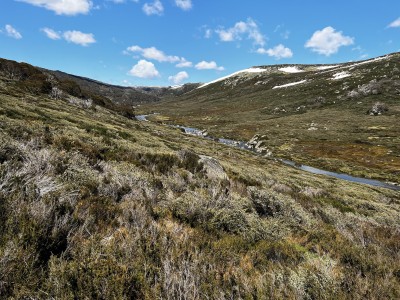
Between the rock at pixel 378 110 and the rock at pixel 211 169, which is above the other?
the rock at pixel 378 110

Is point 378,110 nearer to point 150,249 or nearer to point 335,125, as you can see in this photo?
point 335,125

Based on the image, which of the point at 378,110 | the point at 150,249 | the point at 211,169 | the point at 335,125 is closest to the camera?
the point at 150,249

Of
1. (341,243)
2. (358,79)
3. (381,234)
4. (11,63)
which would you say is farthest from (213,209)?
(358,79)

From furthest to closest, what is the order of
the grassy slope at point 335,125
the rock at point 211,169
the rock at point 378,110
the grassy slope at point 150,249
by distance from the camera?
the rock at point 378,110, the grassy slope at point 335,125, the rock at point 211,169, the grassy slope at point 150,249

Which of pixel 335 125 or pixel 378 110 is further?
pixel 378 110

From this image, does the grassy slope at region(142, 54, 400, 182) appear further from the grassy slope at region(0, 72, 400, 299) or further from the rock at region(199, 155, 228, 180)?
the grassy slope at region(0, 72, 400, 299)

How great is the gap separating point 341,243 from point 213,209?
9.58 ft

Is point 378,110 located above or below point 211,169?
above

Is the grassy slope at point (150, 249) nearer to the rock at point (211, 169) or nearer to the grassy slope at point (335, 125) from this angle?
the rock at point (211, 169)

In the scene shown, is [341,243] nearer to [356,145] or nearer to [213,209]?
[213,209]

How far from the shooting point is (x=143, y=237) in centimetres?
433

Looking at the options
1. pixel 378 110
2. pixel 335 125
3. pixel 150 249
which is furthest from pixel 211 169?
pixel 378 110

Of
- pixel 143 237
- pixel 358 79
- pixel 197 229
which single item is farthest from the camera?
pixel 358 79

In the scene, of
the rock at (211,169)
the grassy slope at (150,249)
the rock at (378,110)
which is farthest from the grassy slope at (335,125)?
the grassy slope at (150,249)
